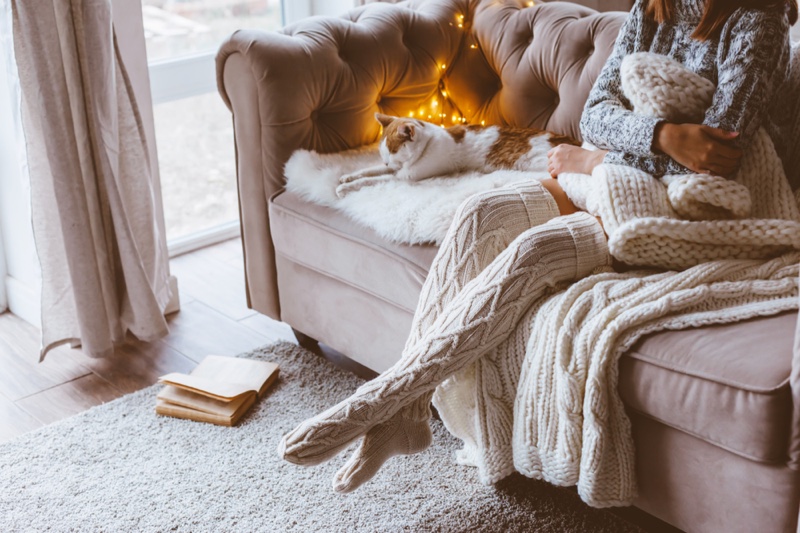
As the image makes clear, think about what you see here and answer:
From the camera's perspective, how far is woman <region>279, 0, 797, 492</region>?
4.65 feet

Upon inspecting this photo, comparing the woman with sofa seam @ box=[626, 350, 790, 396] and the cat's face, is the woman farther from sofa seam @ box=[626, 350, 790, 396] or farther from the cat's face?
the cat's face

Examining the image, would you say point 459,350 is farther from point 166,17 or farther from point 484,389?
point 166,17

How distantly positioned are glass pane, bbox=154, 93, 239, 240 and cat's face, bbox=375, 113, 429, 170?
3.15 feet

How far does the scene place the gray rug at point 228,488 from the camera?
1.62 meters

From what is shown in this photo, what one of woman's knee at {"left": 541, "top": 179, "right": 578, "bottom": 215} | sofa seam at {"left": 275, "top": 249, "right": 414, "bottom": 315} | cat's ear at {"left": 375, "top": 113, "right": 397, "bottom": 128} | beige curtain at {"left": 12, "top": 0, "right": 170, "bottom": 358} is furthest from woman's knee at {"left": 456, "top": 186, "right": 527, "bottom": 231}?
beige curtain at {"left": 12, "top": 0, "right": 170, "bottom": 358}

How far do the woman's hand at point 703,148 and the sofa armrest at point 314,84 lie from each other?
36.5 inches

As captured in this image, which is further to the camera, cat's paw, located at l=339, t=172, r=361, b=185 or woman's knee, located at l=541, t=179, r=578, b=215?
cat's paw, located at l=339, t=172, r=361, b=185

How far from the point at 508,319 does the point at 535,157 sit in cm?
70

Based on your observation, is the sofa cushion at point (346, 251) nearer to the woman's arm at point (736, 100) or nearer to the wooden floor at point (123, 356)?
the wooden floor at point (123, 356)

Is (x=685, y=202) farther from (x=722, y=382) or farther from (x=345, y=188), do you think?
(x=345, y=188)

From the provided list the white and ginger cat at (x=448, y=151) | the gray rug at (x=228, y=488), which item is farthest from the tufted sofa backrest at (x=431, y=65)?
the gray rug at (x=228, y=488)

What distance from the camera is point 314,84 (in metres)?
2.09

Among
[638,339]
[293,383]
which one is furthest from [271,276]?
[638,339]

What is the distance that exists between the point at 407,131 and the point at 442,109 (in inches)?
15.2
